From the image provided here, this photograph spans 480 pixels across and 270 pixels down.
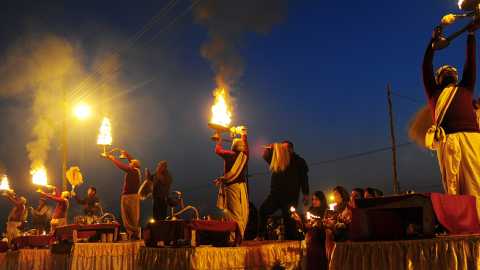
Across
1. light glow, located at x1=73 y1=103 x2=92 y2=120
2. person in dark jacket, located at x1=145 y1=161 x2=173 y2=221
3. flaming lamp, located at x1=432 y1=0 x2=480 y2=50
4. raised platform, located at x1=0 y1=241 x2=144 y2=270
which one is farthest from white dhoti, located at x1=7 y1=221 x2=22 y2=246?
flaming lamp, located at x1=432 y1=0 x2=480 y2=50

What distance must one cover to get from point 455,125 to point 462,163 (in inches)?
15.7

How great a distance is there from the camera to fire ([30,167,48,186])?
503 inches

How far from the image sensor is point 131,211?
919cm

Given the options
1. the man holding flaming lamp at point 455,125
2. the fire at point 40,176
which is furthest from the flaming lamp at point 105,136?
the man holding flaming lamp at point 455,125

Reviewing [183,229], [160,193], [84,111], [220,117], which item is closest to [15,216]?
[84,111]

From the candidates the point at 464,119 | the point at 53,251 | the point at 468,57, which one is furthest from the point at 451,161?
the point at 53,251

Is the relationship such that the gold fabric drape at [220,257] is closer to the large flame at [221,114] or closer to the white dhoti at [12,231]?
the large flame at [221,114]

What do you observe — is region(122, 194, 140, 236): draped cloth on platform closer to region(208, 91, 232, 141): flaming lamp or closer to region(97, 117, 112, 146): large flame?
region(97, 117, 112, 146): large flame

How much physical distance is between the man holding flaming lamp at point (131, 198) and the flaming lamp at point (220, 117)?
3.39 meters

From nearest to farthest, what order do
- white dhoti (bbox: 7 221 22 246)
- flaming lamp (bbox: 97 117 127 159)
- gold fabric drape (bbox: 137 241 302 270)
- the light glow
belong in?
gold fabric drape (bbox: 137 241 302 270)
flaming lamp (bbox: 97 117 127 159)
white dhoti (bbox: 7 221 22 246)
the light glow

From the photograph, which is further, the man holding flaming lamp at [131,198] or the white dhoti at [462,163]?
the man holding flaming lamp at [131,198]

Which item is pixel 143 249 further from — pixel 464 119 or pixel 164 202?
pixel 464 119

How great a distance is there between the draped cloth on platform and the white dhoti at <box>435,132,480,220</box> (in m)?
7.21

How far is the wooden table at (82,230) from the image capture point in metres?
8.48
